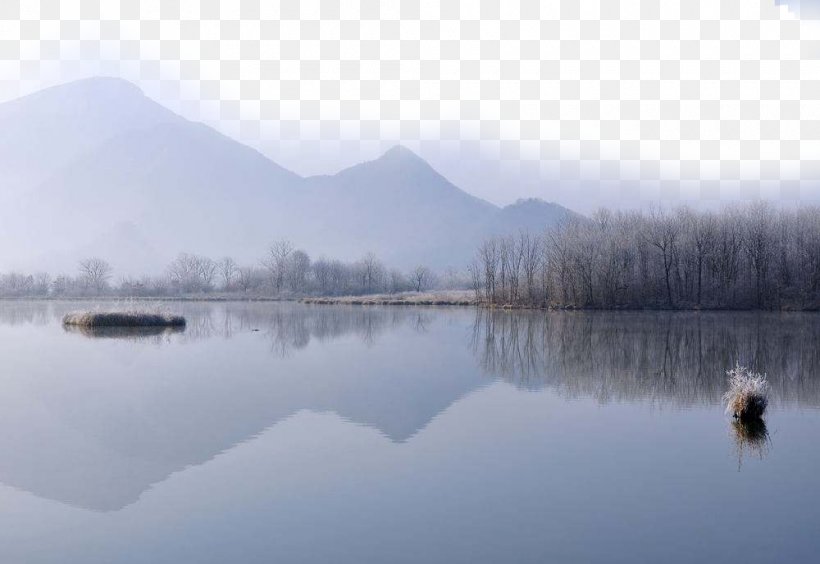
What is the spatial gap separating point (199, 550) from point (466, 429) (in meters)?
6.13

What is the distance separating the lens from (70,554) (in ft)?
22.7

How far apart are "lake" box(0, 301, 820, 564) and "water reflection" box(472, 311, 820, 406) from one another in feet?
0.56

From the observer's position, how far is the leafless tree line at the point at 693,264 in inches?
2282

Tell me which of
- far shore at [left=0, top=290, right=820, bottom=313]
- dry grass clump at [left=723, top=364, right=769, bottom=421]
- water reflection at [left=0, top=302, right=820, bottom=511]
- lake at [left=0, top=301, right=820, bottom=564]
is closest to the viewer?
lake at [left=0, top=301, right=820, bottom=564]

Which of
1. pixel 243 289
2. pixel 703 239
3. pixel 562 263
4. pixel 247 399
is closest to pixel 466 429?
pixel 247 399

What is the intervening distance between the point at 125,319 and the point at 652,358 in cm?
2529

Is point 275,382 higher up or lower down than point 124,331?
lower down

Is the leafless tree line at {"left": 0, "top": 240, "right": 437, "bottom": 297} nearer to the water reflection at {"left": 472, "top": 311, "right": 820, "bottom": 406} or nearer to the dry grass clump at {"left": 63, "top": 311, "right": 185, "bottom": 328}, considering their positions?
the dry grass clump at {"left": 63, "top": 311, "right": 185, "bottom": 328}

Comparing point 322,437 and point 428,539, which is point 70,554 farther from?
point 322,437

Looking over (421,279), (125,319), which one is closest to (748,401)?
(125,319)

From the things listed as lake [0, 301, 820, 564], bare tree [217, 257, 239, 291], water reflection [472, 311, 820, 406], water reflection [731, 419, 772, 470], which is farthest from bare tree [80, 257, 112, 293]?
water reflection [731, 419, 772, 470]

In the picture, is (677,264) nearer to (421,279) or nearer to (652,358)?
(652,358)

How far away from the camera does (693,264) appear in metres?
60.1

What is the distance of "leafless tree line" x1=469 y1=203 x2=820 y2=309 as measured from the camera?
58.0 meters
